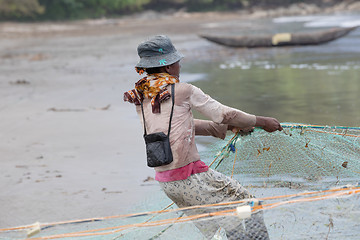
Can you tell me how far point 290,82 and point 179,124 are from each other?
28.0ft

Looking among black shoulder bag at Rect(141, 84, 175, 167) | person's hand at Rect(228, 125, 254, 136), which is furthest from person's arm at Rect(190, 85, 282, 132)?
person's hand at Rect(228, 125, 254, 136)

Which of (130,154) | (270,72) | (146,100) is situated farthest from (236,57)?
(146,100)

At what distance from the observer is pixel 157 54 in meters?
2.82

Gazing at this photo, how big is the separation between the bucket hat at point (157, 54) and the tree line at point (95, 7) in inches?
2128

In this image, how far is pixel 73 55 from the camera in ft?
70.5

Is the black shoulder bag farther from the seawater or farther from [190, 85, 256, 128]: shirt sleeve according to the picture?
the seawater

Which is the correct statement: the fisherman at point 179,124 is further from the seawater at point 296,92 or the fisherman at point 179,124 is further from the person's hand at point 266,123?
the seawater at point 296,92

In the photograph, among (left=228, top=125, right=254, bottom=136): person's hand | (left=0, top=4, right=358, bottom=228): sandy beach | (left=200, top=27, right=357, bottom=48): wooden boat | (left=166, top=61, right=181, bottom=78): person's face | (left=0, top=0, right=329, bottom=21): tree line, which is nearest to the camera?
(left=166, top=61, right=181, bottom=78): person's face

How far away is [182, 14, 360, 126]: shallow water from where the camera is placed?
309 inches

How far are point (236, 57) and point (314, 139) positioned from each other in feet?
46.2

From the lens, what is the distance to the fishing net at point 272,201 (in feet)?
8.64

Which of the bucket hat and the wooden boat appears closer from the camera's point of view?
the bucket hat

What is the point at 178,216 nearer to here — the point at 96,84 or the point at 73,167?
the point at 73,167

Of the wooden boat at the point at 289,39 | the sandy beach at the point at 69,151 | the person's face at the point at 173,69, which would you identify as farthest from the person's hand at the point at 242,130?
the wooden boat at the point at 289,39
